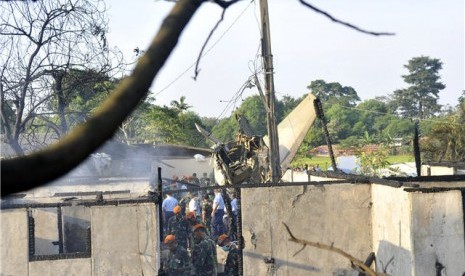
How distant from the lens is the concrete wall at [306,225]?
10.1 metres

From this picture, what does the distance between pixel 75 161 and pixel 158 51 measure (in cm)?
34

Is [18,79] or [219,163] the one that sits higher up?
[18,79]

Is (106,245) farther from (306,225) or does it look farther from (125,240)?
(306,225)

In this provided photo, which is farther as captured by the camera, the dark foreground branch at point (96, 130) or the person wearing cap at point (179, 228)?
the person wearing cap at point (179, 228)

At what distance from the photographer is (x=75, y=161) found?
1.70 metres

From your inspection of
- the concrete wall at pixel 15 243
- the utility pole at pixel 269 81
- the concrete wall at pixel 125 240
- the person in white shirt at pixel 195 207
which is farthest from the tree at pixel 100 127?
the person in white shirt at pixel 195 207

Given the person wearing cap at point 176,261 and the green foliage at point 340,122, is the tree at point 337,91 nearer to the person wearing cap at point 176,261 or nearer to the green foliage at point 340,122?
the green foliage at point 340,122

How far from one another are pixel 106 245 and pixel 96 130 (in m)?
7.98

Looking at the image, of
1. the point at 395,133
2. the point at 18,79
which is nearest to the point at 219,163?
the point at 18,79

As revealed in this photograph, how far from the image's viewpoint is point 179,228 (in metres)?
13.5

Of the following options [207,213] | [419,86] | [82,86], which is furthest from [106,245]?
[419,86]

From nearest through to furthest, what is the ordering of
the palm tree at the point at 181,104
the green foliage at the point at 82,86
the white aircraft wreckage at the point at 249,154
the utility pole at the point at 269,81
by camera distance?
the green foliage at the point at 82,86 < the utility pole at the point at 269,81 < the white aircraft wreckage at the point at 249,154 < the palm tree at the point at 181,104

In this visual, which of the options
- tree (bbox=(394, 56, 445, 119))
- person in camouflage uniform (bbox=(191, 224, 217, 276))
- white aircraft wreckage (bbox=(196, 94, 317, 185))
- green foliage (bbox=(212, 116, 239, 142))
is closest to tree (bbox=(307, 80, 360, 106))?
tree (bbox=(394, 56, 445, 119))

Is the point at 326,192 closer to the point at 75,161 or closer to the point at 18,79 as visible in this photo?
the point at 18,79
